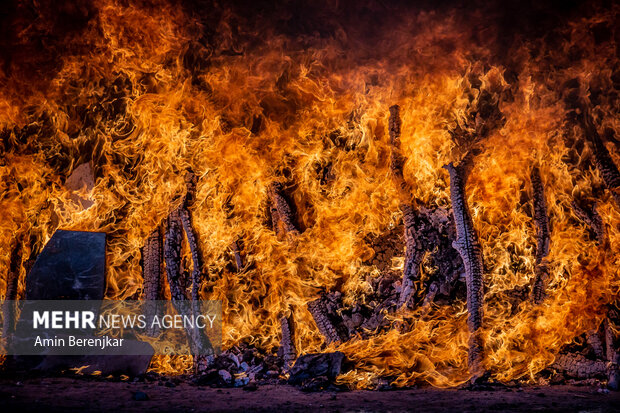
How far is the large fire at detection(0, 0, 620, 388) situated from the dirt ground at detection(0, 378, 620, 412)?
63cm

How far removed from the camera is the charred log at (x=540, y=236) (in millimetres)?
6570

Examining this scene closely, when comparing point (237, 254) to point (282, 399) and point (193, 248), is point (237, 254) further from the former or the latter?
point (282, 399)

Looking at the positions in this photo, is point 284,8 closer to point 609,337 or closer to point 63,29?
point 63,29

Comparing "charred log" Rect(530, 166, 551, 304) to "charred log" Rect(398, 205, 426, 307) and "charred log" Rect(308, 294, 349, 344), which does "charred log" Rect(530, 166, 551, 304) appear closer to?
"charred log" Rect(398, 205, 426, 307)

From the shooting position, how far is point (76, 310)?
7.72 m

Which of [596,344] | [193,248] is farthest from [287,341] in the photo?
[596,344]

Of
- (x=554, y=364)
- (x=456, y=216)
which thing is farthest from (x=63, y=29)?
(x=554, y=364)

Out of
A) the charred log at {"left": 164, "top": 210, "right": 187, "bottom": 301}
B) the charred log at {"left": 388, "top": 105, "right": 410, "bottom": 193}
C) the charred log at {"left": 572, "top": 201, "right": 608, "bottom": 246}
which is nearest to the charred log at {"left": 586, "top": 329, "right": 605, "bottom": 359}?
the charred log at {"left": 572, "top": 201, "right": 608, "bottom": 246}

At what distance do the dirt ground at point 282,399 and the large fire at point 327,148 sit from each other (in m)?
0.63

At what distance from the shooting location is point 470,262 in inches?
241

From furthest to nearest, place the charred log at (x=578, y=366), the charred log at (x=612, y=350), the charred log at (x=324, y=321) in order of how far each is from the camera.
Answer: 1. the charred log at (x=324, y=321)
2. the charred log at (x=578, y=366)
3. the charred log at (x=612, y=350)

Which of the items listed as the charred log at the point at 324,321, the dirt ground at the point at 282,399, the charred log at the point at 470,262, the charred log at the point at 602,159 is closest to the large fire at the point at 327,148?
the charred log at the point at 602,159

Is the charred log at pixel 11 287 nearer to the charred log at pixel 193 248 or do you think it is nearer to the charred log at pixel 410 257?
the charred log at pixel 193 248

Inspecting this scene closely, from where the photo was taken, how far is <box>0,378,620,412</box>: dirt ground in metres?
4.60
